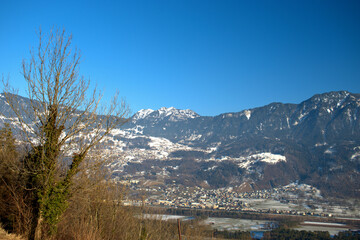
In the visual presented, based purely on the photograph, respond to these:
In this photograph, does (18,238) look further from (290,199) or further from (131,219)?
(290,199)

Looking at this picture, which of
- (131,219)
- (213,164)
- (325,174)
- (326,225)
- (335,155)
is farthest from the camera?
(213,164)

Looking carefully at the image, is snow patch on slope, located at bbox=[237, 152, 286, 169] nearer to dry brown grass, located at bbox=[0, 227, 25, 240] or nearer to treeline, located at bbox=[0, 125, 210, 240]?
treeline, located at bbox=[0, 125, 210, 240]

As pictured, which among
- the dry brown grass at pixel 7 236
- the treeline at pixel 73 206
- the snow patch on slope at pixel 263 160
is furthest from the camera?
the snow patch on slope at pixel 263 160

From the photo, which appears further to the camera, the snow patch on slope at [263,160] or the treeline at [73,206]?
the snow patch on slope at [263,160]

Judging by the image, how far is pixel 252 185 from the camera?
141750mm

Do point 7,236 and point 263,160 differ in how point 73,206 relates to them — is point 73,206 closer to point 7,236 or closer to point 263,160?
point 7,236

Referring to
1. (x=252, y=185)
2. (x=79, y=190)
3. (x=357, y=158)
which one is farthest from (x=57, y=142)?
(x=357, y=158)

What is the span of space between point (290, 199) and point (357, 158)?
2628 inches

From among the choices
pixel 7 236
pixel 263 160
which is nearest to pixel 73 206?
pixel 7 236

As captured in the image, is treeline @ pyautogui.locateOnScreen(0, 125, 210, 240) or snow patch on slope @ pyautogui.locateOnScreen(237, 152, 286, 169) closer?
treeline @ pyautogui.locateOnScreen(0, 125, 210, 240)

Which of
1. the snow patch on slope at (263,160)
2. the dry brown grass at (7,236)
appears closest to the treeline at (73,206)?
the dry brown grass at (7,236)

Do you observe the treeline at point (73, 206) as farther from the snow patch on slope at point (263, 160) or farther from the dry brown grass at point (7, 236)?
the snow patch on slope at point (263, 160)

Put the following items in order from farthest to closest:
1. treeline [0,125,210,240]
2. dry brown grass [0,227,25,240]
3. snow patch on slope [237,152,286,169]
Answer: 1. snow patch on slope [237,152,286,169]
2. treeline [0,125,210,240]
3. dry brown grass [0,227,25,240]

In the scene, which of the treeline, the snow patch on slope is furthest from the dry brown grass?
the snow patch on slope
